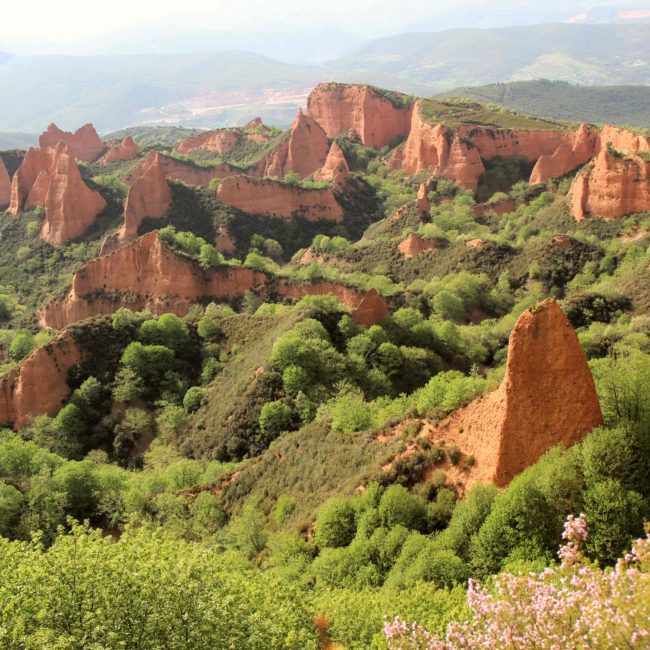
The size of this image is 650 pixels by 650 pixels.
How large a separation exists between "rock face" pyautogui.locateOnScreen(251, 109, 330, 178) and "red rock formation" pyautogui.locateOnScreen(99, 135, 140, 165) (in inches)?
773

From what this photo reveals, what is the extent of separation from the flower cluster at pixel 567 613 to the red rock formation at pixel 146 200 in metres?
65.3

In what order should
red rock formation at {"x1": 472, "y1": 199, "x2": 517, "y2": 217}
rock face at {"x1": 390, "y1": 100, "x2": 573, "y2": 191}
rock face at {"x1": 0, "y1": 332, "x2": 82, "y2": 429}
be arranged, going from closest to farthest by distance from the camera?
rock face at {"x1": 0, "y1": 332, "x2": 82, "y2": 429} < red rock formation at {"x1": 472, "y1": 199, "x2": 517, "y2": 217} < rock face at {"x1": 390, "y1": 100, "x2": 573, "y2": 191}

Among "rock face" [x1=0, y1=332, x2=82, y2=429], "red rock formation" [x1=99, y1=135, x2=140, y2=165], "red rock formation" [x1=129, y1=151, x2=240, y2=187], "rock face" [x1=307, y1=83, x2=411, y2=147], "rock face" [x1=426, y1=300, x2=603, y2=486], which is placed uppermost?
"rock face" [x1=307, y1=83, x2=411, y2=147]

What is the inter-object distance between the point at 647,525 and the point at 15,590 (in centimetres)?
1289

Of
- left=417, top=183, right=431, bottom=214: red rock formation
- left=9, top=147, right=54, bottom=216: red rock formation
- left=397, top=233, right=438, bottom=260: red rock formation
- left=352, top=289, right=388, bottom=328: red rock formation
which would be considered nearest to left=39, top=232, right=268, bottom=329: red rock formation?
left=352, top=289, right=388, bottom=328: red rock formation

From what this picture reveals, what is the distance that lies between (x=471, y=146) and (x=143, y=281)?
153 ft

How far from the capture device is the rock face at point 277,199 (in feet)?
265

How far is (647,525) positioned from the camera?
1115 centimetres

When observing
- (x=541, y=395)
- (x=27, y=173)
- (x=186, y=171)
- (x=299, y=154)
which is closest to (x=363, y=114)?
(x=299, y=154)

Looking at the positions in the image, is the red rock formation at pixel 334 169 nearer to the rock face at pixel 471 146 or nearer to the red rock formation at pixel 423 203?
the rock face at pixel 471 146

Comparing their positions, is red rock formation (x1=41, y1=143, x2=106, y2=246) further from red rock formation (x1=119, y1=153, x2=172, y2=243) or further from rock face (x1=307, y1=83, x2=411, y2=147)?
rock face (x1=307, y1=83, x2=411, y2=147)

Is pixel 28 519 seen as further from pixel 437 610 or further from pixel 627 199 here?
pixel 627 199

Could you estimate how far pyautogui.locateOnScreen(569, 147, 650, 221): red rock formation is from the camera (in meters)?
61.5

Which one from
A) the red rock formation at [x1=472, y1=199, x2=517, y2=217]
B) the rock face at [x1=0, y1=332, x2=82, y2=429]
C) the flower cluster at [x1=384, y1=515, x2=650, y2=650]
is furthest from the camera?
the red rock formation at [x1=472, y1=199, x2=517, y2=217]
